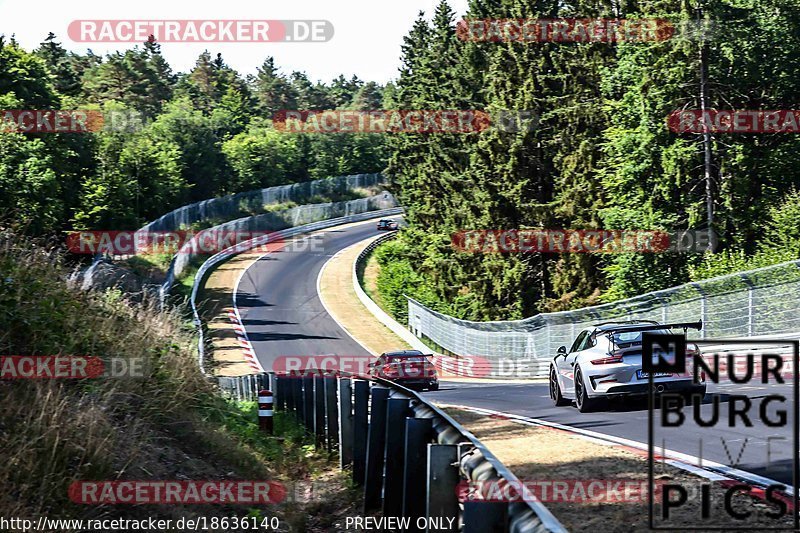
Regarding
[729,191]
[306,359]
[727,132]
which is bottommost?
[306,359]

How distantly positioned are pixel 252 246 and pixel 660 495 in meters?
79.4

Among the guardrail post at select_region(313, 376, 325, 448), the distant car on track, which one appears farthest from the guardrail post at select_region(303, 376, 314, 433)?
the distant car on track

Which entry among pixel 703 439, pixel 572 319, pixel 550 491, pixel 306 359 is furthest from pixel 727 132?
pixel 550 491

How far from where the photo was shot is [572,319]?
34.1 metres

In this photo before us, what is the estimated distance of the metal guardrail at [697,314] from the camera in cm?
2236

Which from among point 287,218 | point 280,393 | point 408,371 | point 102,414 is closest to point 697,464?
point 102,414

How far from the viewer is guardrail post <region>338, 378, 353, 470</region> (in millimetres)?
11727

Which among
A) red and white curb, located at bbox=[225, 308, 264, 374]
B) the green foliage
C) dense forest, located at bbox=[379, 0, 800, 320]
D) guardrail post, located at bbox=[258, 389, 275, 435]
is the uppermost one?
→ dense forest, located at bbox=[379, 0, 800, 320]

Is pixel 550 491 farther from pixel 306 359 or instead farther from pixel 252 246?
pixel 252 246

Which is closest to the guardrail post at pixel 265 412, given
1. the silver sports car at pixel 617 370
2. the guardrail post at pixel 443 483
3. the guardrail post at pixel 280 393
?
the guardrail post at pixel 280 393

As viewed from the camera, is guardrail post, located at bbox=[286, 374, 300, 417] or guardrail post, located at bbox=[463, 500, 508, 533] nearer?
guardrail post, located at bbox=[463, 500, 508, 533]

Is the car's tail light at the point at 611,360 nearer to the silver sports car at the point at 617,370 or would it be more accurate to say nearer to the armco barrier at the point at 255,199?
the silver sports car at the point at 617,370

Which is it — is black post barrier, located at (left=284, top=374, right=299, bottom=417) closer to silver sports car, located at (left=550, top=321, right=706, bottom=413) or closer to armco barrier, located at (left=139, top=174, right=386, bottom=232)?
silver sports car, located at (left=550, top=321, right=706, bottom=413)

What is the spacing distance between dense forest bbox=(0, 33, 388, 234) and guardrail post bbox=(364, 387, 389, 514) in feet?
14.2
